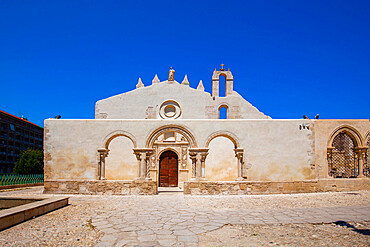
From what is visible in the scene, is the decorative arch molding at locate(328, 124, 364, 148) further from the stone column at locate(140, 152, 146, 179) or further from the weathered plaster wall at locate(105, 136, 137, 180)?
the weathered plaster wall at locate(105, 136, 137, 180)

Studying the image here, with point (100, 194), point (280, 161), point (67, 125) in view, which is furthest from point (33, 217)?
point (280, 161)

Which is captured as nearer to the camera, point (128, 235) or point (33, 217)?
point (128, 235)

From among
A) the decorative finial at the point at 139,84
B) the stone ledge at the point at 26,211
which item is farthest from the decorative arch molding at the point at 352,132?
the decorative finial at the point at 139,84

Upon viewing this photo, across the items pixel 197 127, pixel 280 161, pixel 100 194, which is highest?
pixel 197 127

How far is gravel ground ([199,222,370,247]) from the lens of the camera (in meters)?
4.75

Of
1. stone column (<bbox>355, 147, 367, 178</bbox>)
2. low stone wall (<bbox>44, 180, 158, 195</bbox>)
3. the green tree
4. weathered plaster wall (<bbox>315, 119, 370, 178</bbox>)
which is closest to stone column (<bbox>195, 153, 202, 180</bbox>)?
low stone wall (<bbox>44, 180, 158, 195</bbox>)

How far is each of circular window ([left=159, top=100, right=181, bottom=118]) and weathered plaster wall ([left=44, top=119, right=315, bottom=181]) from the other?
202 inches

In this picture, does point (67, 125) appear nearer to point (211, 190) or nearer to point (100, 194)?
point (100, 194)

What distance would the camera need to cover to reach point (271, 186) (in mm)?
11578

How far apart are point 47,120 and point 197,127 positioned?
6473mm

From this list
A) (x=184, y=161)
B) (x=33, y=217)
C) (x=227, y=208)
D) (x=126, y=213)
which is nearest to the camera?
(x=33, y=217)

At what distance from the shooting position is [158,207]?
328 inches

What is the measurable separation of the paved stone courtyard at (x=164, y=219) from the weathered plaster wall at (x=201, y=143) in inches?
111

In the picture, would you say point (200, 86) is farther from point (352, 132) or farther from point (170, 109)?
point (352, 132)
